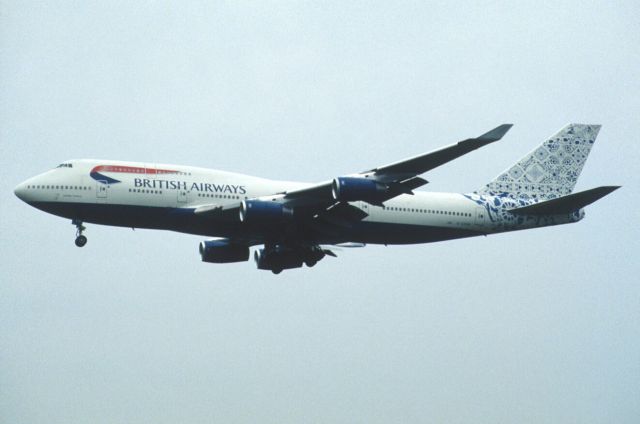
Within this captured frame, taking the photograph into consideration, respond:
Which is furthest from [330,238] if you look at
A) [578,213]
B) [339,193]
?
[578,213]

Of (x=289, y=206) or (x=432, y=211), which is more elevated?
(x=289, y=206)

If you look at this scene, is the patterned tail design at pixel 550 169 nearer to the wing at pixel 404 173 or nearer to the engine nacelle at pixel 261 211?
the wing at pixel 404 173

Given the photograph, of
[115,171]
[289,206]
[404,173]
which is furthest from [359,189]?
[115,171]

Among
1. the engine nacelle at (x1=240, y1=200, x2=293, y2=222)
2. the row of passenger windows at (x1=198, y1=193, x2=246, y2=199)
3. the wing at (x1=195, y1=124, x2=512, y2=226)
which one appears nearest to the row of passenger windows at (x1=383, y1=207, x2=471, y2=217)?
the wing at (x1=195, y1=124, x2=512, y2=226)

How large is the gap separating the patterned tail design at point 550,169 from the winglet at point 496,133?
1473 cm

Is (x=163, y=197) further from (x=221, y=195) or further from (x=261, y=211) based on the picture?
(x=261, y=211)

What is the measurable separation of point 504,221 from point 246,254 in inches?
534

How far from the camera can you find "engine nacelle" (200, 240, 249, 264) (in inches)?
1928

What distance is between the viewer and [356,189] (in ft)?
132

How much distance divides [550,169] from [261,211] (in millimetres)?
18587

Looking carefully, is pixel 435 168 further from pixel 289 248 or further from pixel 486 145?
pixel 289 248

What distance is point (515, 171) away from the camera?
51.2 m

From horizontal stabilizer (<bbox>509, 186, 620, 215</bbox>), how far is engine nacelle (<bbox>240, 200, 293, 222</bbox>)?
1327cm

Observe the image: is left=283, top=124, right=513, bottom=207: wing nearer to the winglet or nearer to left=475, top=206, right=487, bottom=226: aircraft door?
the winglet
